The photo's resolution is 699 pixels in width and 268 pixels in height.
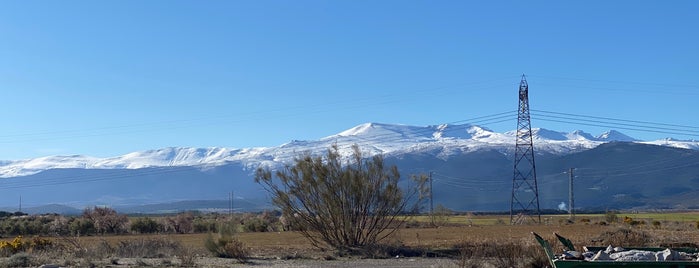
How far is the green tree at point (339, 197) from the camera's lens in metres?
43.1

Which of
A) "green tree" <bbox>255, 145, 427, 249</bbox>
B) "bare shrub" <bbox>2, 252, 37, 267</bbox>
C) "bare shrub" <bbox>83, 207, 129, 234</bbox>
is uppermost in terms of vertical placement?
"green tree" <bbox>255, 145, 427, 249</bbox>

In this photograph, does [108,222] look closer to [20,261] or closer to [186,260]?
[20,261]

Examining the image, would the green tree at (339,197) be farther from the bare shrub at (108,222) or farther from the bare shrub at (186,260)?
the bare shrub at (108,222)

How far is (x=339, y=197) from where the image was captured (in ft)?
142

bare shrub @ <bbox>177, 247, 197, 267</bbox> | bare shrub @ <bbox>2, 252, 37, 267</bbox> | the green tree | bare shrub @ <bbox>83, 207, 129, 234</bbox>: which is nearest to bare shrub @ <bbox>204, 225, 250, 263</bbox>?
bare shrub @ <bbox>177, 247, 197, 267</bbox>

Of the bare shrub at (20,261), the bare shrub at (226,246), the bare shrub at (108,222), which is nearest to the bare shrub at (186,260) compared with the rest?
the bare shrub at (226,246)

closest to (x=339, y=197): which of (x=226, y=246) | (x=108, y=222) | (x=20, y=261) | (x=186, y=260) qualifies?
(x=226, y=246)

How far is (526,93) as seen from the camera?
251ft

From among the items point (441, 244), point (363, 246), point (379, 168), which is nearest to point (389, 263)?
point (363, 246)

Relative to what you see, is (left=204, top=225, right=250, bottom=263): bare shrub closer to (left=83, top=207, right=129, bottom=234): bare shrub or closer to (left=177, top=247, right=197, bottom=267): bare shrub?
(left=177, top=247, right=197, bottom=267): bare shrub

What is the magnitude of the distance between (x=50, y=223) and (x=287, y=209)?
47.9m

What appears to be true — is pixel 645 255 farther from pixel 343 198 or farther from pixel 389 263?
pixel 343 198

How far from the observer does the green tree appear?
43.1 metres

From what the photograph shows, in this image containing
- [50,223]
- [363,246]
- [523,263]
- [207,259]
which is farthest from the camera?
[50,223]
